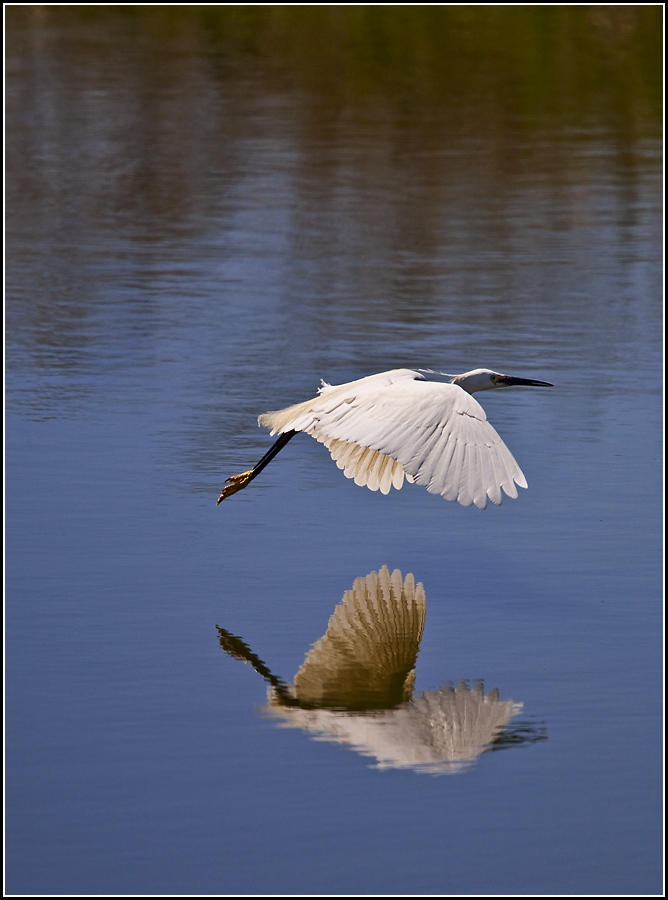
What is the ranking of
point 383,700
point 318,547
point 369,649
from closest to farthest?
point 383,700 → point 369,649 → point 318,547

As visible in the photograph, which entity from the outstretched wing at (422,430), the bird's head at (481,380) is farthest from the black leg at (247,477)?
the bird's head at (481,380)

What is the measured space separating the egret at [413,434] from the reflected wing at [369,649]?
540mm

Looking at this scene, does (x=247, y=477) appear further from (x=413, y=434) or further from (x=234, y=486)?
(x=413, y=434)

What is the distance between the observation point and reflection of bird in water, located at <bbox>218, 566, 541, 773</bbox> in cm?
429

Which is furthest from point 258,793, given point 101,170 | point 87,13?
point 87,13

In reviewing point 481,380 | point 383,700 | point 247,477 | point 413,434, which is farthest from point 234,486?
point 383,700

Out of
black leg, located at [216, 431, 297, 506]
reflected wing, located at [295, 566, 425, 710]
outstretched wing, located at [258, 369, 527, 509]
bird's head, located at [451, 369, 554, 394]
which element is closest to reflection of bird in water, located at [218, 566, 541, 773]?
reflected wing, located at [295, 566, 425, 710]

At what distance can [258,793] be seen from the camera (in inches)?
157

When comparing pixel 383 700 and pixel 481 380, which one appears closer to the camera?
pixel 383 700

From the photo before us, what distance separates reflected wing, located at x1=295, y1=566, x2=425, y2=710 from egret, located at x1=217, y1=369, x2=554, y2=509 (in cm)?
54

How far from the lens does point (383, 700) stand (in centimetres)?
458

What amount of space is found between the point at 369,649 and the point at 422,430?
80cm

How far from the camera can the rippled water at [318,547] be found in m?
3.87

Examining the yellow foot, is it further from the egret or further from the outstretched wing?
the outstretched wing
